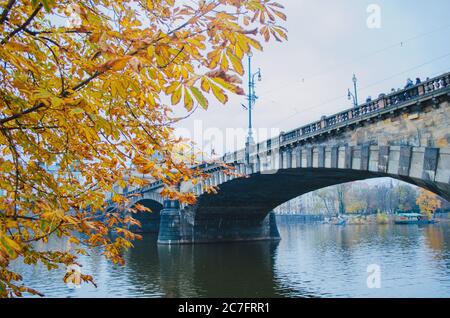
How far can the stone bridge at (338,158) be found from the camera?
631 inches

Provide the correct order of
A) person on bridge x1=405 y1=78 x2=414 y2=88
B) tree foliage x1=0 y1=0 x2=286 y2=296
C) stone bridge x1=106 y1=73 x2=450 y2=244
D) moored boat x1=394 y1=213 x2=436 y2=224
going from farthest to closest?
1. moored boat x1=394 y1=213 x2=436 y2=224
2. person on bridge x1=405 y1=78 x2=414 y2=88
3. stone bridge x1=106 y1=73 x2=450 y2=244
4. tree foliage x1=0 y1=0 x2=286 y2=296

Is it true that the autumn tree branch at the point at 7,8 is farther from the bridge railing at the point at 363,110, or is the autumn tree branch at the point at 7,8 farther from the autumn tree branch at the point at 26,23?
the bridge railing at the point at 363,110

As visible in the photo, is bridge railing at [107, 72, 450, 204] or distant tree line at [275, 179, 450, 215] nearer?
bridge railing at [107, 72, 450, 204]

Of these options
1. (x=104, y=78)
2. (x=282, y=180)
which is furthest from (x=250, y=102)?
(x=104, y=78)

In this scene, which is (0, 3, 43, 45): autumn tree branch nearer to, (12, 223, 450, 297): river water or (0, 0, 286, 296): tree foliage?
(0, 0, 286, 296): tree foliage

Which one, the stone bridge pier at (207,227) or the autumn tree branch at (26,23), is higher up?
the autumn tree branch at (26,23)

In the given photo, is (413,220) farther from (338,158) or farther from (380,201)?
(338,158)

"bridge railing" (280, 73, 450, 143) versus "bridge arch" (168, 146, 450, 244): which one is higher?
"bridge railing" (280, 73, 450, 143)

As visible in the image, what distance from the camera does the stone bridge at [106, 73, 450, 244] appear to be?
16.0 metres

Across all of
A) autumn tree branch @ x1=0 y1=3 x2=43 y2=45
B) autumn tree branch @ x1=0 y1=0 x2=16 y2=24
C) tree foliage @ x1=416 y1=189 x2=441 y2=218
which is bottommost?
tree foliage @ x1=416 y1=189 x2=441 y2=218

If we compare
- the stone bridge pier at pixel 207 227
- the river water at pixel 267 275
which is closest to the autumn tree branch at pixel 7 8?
the river water at pixel 267 275

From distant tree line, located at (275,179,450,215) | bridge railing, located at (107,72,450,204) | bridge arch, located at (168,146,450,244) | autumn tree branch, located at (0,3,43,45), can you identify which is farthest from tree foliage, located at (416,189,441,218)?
autumn tree branch, located at (0,3,43,45)

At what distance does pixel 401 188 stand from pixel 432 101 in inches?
4361

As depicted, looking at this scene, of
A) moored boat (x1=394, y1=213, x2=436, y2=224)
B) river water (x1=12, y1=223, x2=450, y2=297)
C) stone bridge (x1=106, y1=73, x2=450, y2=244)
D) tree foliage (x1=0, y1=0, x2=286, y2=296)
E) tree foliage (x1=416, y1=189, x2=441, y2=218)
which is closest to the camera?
tree foliage (x1=0, y1=0, x2=286, y2=296)
